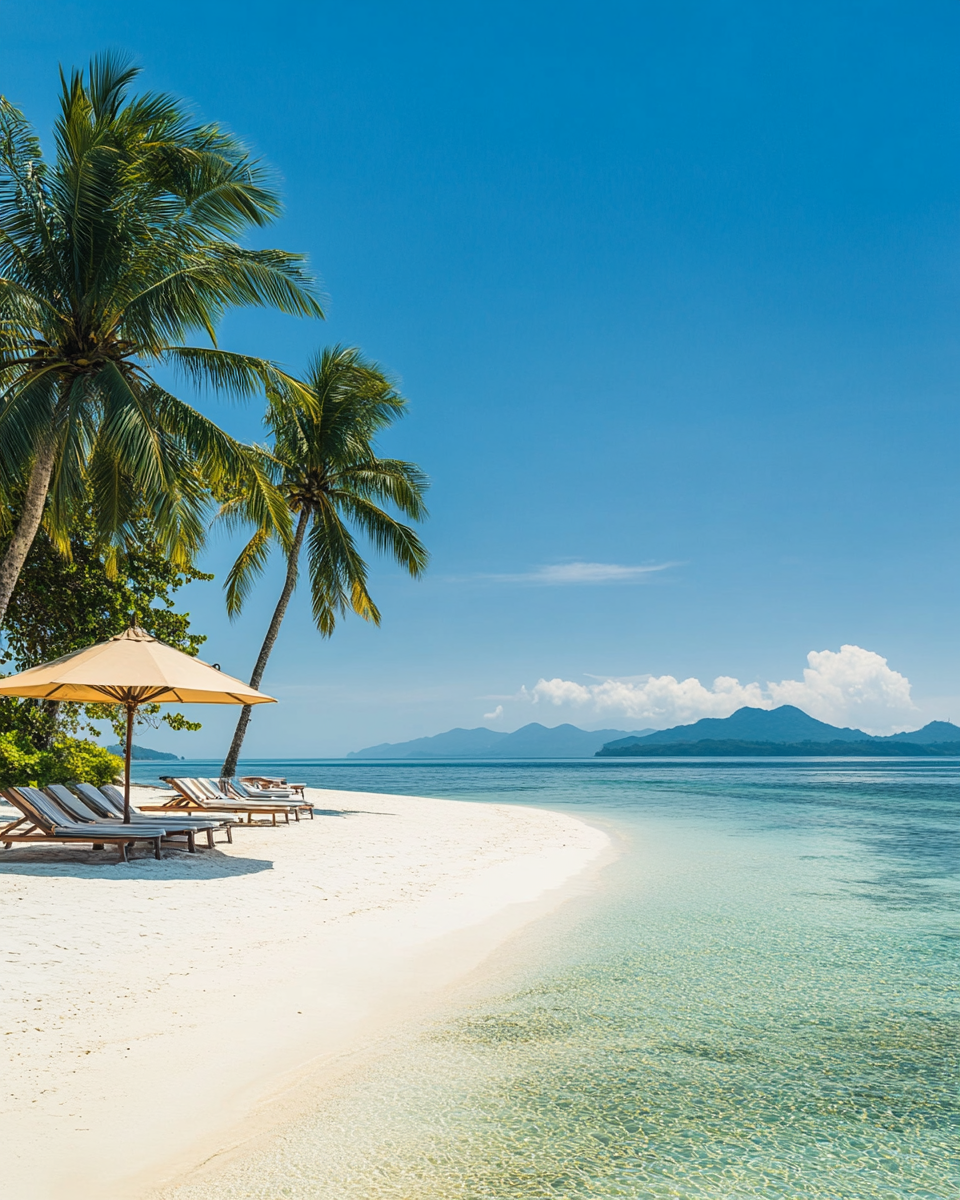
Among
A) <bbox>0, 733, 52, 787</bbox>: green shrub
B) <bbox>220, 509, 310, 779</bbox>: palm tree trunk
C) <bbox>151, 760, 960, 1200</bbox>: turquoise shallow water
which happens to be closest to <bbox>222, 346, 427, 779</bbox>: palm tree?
<bbox>220, 509, 310, 779</bbox>: palm tree trunk

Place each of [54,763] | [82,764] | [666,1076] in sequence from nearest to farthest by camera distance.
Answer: [666,1076] < [54,763] < [82,764]

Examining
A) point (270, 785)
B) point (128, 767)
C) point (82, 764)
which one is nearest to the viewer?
point (128, 767)

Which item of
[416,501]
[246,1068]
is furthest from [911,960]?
[416,501]

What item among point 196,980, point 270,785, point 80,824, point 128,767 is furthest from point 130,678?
point 270,785

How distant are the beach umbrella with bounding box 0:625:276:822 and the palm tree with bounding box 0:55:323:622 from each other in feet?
7.99

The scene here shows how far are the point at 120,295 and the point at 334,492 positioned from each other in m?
7.86

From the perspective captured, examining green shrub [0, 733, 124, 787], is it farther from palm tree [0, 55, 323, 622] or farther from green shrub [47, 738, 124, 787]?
palm tree [0, 55, 323, 622]

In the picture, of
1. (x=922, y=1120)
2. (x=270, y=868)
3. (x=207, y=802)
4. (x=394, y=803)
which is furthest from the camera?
(x=394, y=803)

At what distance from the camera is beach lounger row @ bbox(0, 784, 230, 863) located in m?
9.61

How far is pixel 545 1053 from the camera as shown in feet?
16.0

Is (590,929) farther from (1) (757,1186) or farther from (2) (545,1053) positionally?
(1) (757,1186)

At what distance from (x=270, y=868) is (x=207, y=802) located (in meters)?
4.15

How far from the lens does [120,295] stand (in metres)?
12.4

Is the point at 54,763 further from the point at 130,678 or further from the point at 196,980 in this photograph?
the point at 196,980
